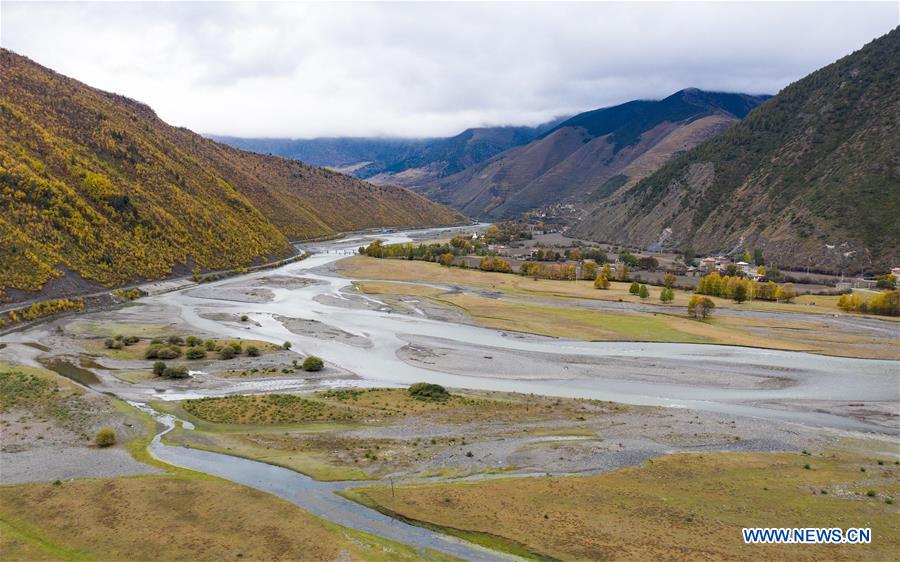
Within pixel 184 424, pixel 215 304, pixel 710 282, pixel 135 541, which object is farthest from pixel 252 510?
pixel 710 282

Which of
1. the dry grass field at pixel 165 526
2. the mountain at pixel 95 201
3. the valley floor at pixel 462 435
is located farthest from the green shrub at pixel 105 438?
the mountain at pixel 95 201

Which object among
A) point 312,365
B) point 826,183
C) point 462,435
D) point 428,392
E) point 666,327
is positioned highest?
point 826,183

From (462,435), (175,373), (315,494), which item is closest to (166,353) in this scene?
(175,373)

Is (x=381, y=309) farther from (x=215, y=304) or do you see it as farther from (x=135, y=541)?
(x=135, y=541)

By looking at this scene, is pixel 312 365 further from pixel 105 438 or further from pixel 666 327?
pixel 666 327

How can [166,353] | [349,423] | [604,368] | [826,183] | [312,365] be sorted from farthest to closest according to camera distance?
[826,183] < [604,368] < [166,353] < [312,365] < [349,423]

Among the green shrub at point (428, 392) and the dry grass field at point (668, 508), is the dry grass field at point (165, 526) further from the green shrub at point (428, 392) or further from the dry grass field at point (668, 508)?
the green shrub at point (428, 392)
